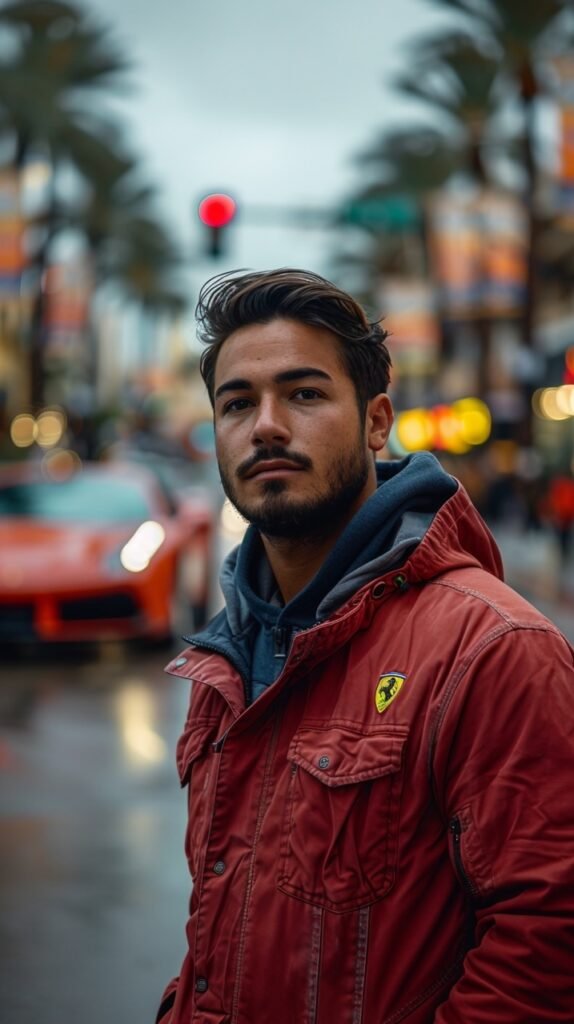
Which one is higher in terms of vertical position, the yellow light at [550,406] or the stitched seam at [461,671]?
the yellow light at [550,406]

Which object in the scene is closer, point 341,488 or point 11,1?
point 341,488

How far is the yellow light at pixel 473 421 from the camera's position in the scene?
2844 centimetres

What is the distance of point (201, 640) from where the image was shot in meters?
2.08

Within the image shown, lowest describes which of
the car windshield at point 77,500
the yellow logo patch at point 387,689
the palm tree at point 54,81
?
the yellow logo patch at point 387,689

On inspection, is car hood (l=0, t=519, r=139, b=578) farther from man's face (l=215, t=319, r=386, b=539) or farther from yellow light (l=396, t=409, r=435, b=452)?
yellow light (l=396, t=409, r=435, b=452)

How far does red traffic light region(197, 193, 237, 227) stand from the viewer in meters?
16.7

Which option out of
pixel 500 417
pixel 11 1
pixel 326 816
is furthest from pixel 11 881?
pixel 500 417

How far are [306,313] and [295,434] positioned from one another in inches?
7.7

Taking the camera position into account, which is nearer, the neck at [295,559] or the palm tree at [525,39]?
the neck at [295,559]

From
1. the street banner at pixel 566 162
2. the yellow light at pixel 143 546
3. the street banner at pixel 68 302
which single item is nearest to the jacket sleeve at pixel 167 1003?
A: the yellow light at pixel 143 546

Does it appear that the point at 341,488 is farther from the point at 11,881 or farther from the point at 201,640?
the point at 11,881

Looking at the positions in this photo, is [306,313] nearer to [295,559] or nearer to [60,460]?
[295,559]

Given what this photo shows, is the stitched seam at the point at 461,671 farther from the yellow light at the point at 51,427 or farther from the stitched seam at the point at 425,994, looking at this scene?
the yellow light at the point at 51,427

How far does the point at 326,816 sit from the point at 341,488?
54 cm
